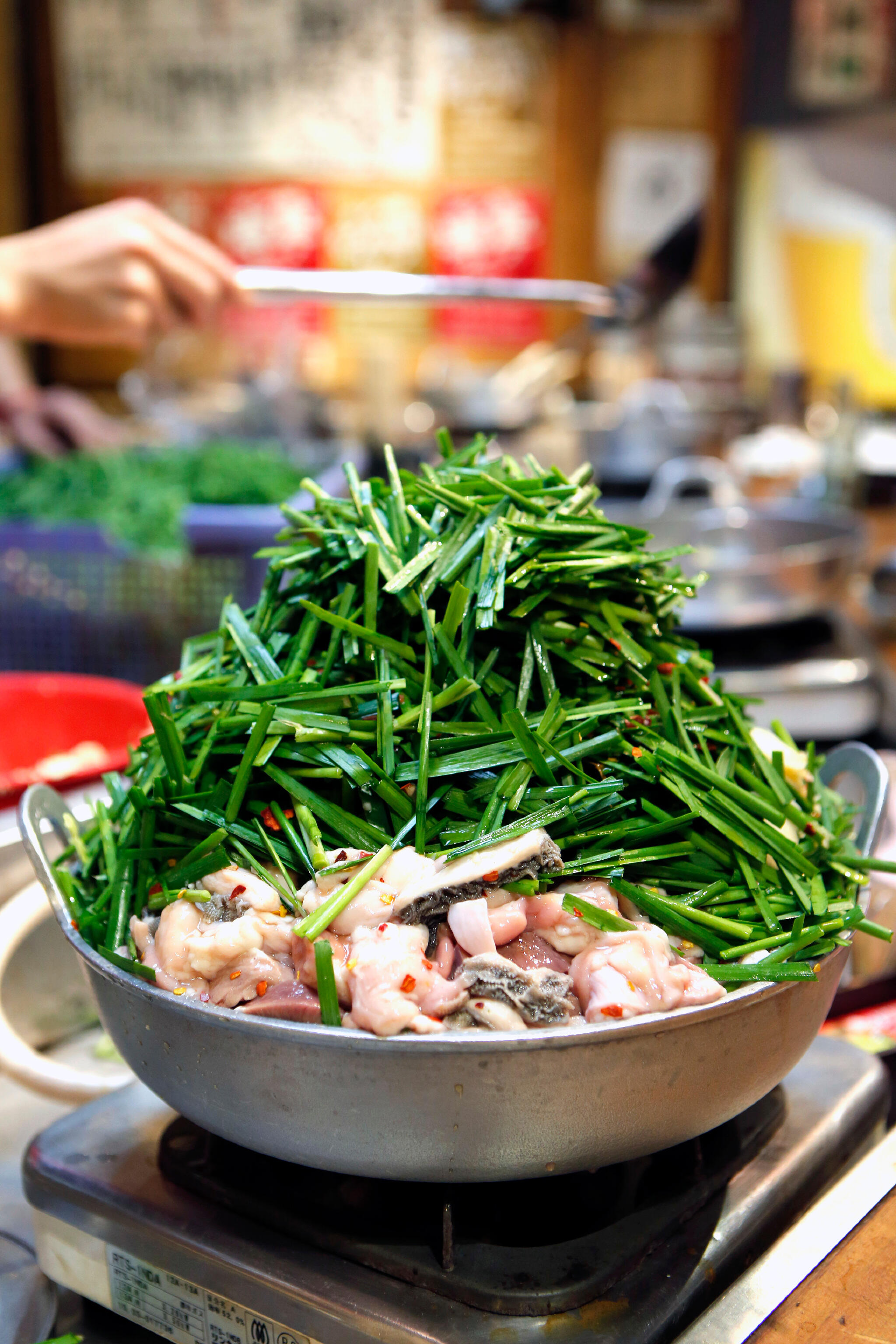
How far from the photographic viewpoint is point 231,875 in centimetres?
87

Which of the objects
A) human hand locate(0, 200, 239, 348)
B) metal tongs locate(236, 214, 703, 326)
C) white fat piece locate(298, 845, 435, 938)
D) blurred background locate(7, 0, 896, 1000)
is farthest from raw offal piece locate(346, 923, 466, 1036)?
blurred background locate(7, 0, 896, 1000)

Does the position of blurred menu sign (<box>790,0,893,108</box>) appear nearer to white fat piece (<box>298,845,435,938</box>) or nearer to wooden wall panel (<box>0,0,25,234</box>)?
wooden wall panel (<box>0,0,25,234</box>)

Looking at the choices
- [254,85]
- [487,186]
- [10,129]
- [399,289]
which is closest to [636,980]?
[399,289]

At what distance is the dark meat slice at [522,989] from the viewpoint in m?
0.77

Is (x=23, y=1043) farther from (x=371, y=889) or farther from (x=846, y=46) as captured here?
(x=846, y=46)

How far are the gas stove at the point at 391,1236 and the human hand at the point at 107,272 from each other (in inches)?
57.7

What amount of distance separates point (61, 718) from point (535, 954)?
1.15m

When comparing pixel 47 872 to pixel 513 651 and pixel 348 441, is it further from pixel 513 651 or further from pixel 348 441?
pixel 348 441

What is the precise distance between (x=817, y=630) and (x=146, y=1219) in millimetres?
2088

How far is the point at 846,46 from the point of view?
7.12 metres

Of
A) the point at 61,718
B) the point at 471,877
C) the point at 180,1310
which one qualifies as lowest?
the point at 180,1310

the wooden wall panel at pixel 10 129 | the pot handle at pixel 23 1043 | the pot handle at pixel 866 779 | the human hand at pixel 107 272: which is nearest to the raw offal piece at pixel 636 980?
the pot handle at pixel 866 779

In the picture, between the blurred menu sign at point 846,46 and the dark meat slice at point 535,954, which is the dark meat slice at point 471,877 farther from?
the blurred menu sign at point 846,46

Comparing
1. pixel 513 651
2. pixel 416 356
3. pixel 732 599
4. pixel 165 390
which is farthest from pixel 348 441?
pixel 513 651
